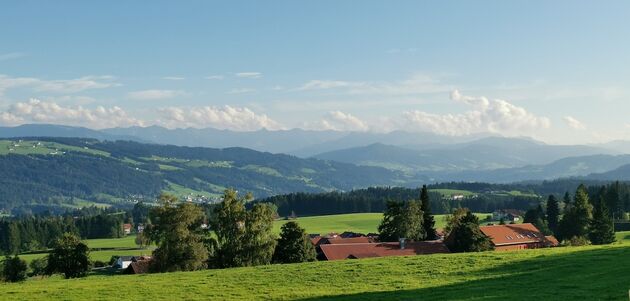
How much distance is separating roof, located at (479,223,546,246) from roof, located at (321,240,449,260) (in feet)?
70.5

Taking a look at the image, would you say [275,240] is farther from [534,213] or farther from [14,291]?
[534,213]

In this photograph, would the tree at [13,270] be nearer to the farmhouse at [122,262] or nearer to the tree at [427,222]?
the farmhouse at [122,262]

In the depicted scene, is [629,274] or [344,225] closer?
[629,274]

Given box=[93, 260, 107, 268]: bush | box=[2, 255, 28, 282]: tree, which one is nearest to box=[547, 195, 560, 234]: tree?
box=[93, 260, 107, 268]: bush

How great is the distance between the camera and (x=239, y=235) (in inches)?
2576

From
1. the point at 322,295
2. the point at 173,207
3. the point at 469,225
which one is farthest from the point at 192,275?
the point at 469,225

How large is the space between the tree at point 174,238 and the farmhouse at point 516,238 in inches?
2066

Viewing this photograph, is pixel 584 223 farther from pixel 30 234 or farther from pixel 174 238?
pixel 30 234

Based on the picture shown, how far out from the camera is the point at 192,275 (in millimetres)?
44438

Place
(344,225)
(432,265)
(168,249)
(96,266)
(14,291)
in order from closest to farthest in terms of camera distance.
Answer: (14,291)
(432,265)
(168,249)
(96,266)
(344,225)

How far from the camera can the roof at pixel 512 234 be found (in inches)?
3834

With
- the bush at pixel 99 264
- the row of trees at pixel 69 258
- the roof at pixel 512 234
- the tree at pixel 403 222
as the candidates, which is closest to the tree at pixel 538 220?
the roof at pixel 512 234

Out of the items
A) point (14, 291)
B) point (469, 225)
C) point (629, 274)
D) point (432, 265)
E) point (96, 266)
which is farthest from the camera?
point (96, 266)

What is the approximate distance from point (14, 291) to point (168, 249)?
24544 millimetres
